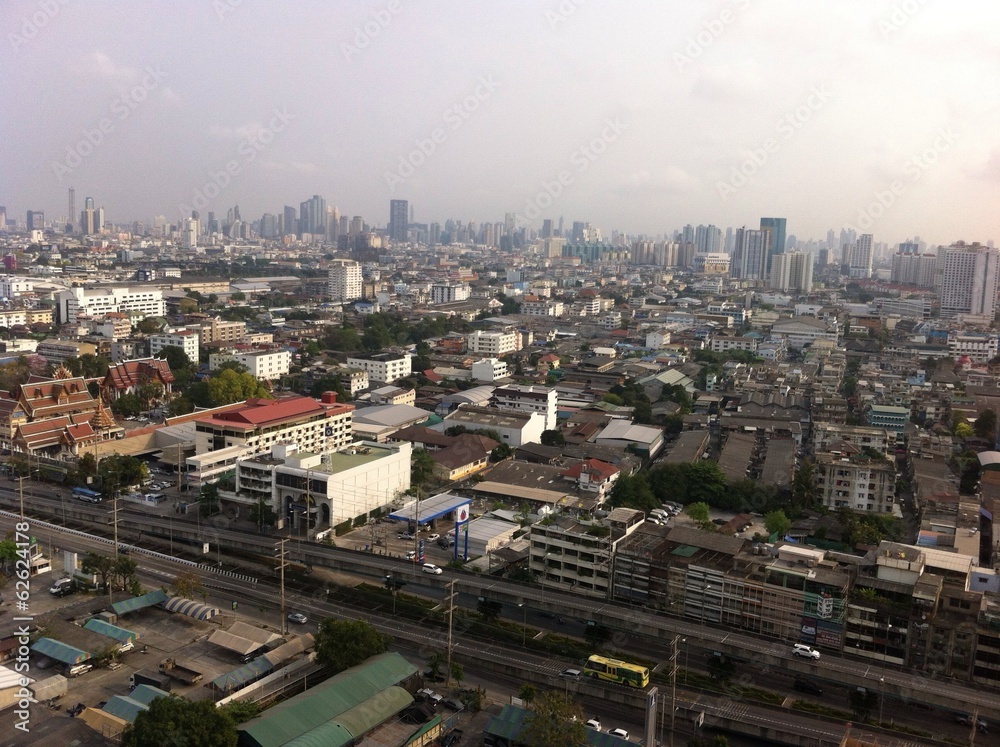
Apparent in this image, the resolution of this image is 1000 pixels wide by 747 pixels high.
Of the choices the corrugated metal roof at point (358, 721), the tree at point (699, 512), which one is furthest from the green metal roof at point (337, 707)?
the tree at point (699, 512)

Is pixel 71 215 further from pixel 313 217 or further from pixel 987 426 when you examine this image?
pixel 987 426

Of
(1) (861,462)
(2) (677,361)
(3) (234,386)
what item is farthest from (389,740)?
(2) (677,361)

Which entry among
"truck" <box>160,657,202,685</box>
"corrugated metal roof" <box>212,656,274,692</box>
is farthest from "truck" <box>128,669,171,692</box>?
"corrugated metal roof" <box>212,656,274,692</box>

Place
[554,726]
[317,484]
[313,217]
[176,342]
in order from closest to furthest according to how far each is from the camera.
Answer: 1. [554,726]
2. [317,484]
3. [176,342]
4. [313,217]

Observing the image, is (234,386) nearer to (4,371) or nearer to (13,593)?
(4,371)

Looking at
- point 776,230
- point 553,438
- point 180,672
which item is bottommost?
point 180,672

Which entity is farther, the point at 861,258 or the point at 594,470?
the point at 861,258

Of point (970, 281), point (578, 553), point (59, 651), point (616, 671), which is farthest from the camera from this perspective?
point (970, 281)

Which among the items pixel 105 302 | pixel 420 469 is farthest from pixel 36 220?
pixel 420 469
